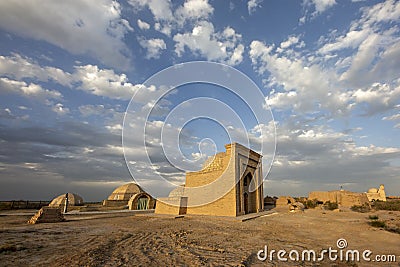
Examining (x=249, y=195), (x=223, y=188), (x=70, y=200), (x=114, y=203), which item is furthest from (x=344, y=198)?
(x=70, y=200)

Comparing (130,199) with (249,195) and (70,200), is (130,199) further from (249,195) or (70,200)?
(249,195)

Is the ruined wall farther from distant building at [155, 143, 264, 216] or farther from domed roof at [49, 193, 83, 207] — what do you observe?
domed roof at [49, 193, 83, 207]

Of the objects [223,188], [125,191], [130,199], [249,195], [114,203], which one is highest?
[223,188]

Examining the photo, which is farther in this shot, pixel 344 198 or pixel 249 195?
pixel 344 198

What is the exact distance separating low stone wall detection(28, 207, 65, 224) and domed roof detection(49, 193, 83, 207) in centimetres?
1386

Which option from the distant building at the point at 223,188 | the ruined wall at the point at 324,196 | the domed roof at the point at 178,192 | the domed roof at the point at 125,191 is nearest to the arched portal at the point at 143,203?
the domed roof at the point at 125,191

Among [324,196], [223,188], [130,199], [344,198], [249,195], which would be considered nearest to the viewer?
[223,188]

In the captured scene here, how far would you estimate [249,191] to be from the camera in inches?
872

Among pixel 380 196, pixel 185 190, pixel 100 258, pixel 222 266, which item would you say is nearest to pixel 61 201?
pixel 185 190

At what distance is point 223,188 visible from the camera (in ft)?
60.3

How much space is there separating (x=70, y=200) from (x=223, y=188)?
2234cm

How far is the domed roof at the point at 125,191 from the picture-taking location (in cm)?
3242

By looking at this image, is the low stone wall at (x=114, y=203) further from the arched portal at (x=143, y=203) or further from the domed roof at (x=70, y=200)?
the arched portal at (x=143, y=203)

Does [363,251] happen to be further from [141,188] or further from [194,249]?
[141,188]
